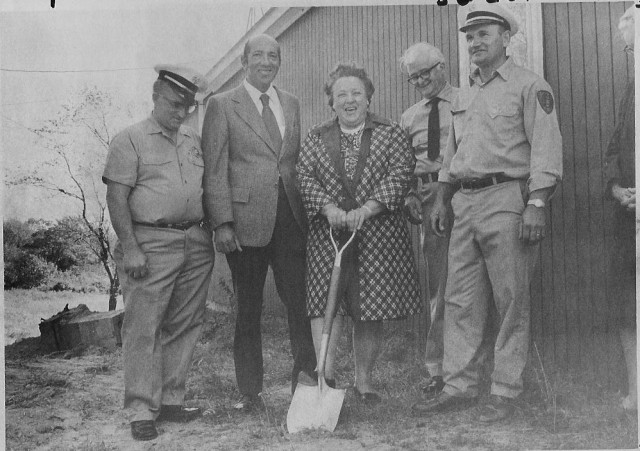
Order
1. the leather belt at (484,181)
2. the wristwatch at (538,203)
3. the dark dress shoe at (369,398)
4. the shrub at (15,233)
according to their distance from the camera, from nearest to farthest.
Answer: the wristwatch at (538,203), the leather belt at (484,181), the dark dress shoe at (369,398), the shrub at (15,233)

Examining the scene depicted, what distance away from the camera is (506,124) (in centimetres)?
261

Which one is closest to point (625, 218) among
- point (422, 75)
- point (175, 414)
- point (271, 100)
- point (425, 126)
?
point (425, 126)

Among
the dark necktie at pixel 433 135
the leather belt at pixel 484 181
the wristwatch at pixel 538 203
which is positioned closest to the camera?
the wristwatch at pixel 538 203

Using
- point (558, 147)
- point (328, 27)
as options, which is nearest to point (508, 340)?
point (558, 147)

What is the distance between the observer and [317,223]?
2.76 metres

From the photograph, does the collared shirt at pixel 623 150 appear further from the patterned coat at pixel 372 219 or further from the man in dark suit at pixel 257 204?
the man in dark suit at pixel 257 204

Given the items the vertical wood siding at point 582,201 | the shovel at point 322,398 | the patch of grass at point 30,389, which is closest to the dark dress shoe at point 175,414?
the shovel at point 322,398

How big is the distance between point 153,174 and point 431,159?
53.4 inches

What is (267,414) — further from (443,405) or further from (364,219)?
(364,219)

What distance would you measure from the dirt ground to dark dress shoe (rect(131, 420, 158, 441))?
0.03m

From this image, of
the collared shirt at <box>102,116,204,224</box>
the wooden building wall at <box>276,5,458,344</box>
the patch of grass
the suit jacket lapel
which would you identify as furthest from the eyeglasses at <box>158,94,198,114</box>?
the patch of grass

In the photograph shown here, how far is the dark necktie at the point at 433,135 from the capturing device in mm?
2936

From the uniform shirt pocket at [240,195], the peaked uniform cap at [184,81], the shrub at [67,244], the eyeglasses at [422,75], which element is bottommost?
the shrub at [67,244]

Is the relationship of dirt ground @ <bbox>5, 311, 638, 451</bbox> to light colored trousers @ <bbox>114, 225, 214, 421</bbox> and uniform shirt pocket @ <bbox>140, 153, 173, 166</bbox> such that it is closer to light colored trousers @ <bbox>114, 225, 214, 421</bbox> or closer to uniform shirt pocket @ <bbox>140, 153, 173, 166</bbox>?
light colored trousers @ <bbox>114, 225, 214, 421</bbox>
